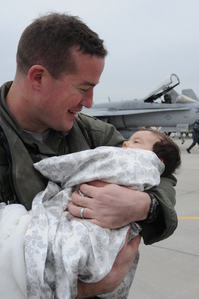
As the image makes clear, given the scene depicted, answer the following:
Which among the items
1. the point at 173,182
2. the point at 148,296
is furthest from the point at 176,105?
the point at 173,182

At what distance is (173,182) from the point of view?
6.21 feet

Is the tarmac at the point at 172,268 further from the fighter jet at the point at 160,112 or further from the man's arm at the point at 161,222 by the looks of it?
the fighter jet at the point at 160,112

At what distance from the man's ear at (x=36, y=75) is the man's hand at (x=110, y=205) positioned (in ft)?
1.40

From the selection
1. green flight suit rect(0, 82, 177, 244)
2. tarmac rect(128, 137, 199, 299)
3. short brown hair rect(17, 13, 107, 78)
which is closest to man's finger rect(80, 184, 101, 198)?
green flight suit rect(0, 82, 177, 244)

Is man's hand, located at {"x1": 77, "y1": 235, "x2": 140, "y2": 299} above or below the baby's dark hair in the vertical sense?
below

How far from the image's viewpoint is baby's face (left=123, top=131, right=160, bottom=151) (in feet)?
6.77

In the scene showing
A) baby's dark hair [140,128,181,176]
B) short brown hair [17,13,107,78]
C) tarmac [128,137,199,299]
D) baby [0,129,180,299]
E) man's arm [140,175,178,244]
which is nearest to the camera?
baby [0,129,180,299]

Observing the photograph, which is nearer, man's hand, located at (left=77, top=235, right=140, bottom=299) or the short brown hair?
man's hand, located at (left=77, top=235, right=140, bottom=299)

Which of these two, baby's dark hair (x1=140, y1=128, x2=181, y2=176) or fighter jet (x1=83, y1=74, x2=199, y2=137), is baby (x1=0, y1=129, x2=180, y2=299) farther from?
fighter jet (x1=83, y1=74, x2=199, y2=137)

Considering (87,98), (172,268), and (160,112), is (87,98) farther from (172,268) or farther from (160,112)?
(160,112)

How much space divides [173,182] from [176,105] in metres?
18.6

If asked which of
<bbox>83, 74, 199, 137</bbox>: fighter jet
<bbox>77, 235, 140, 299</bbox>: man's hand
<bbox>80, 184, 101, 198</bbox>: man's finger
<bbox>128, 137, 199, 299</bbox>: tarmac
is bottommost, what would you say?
<bbox>83, 74, 199, 137</bbox>: fighter jet

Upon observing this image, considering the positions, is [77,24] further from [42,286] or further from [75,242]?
[42,286]

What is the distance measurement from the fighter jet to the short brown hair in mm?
18241
